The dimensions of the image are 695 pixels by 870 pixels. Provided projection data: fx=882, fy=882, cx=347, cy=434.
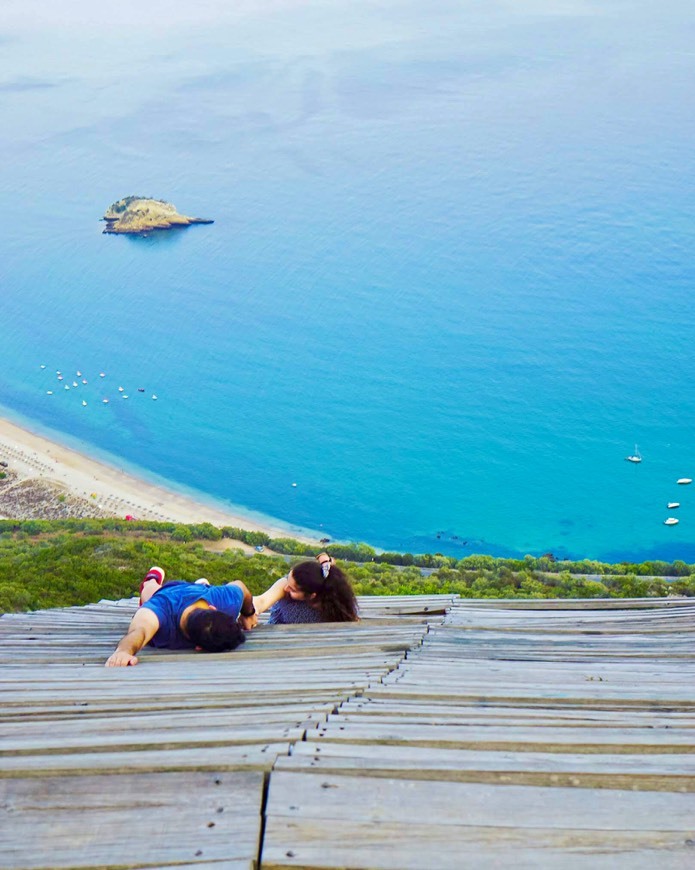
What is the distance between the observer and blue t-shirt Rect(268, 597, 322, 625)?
6867 millimetres

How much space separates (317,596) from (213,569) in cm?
1493

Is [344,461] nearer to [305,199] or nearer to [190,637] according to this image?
[305,199]

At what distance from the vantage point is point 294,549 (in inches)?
1366

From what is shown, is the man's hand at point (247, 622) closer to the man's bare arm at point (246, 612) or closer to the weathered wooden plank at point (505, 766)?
the man's bare arm at point (246, 612)

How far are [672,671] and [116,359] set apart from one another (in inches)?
2194

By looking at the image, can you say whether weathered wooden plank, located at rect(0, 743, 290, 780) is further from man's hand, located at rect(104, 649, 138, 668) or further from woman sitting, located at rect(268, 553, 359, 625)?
woman sitting, located at rect(268, 553, 359, 625)

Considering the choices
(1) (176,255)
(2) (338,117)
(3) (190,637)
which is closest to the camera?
(3) (190,637)

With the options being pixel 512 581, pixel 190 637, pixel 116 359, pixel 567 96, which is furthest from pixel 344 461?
pixel 567 96

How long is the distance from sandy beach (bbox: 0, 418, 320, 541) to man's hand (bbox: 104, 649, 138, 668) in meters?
33.6

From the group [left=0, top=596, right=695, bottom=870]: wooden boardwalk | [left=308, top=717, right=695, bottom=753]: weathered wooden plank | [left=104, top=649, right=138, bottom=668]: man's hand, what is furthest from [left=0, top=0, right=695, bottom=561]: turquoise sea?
[left=308, top=717, right=695, bottom=753]: weathered wooden plank

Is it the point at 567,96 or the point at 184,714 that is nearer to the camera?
the point at 184,714

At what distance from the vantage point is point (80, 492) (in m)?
40.3

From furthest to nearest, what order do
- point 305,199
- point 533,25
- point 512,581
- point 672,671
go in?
point 533,25, point 305,199, point 512,581, point 672,671

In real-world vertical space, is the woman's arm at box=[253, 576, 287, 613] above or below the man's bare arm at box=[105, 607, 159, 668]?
below
